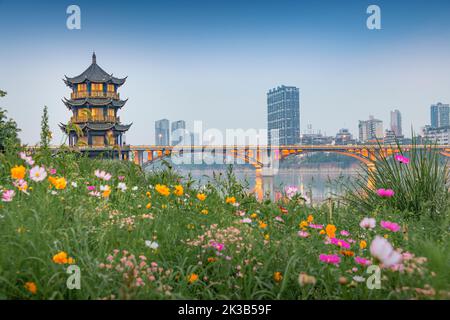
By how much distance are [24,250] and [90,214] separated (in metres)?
0.75

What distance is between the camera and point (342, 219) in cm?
362

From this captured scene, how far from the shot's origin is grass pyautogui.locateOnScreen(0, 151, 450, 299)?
1661mm

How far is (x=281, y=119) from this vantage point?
112 metres

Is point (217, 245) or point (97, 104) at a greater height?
point (97, 104)

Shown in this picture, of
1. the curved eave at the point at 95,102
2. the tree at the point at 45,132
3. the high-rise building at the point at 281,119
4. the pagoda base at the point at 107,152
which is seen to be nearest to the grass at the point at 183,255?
the tree at the point at 45,132

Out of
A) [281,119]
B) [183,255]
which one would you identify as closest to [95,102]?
[183,255]

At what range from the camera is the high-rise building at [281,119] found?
355ft

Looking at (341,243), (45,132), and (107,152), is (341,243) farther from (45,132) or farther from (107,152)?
(107,152)

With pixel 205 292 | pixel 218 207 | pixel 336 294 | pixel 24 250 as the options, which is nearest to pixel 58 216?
pixel 24 250

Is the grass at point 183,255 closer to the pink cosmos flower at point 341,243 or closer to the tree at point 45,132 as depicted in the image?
the pink cosmos flower at point 341,243

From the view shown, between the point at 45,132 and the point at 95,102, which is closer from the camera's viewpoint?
the point at 45,132

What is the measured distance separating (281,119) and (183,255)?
4391 inches

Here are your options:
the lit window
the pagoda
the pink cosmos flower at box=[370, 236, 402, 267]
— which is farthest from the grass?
the lit window
